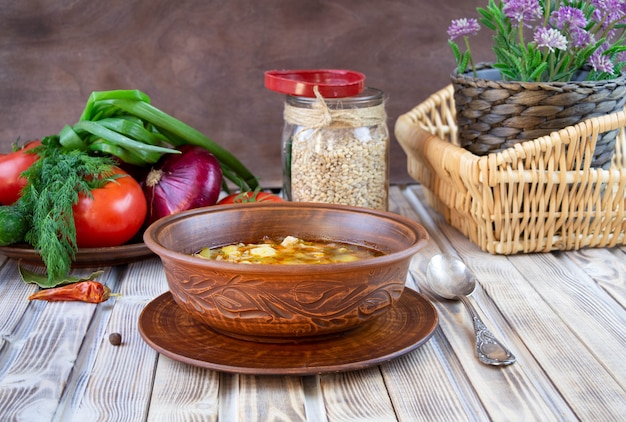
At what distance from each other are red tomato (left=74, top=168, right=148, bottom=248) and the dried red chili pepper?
112mm

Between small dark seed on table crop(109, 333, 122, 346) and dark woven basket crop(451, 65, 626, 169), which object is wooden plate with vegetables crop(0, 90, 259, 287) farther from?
dark woven basket crop(451, 65, 626, 169)

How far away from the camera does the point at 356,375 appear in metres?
0.90

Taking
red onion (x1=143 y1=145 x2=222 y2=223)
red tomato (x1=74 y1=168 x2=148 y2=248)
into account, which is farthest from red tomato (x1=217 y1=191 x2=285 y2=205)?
red tomato (x1=74 y1=168 x2=148 y2=248)

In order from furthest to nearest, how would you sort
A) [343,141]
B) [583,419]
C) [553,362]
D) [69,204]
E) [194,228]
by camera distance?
[343,141]
[69,204]
[194,228]
[553,362]
[583,419]

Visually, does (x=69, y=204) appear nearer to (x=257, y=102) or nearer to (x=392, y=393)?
(x=392, y=393)

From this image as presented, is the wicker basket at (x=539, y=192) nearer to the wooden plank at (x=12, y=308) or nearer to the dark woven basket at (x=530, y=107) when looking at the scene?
the dark woven basket at (x=530, y=107)

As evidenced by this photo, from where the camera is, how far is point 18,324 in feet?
3.51

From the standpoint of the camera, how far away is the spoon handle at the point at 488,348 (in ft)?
3.08

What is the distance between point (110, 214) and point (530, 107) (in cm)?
66

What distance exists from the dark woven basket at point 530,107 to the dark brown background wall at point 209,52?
0.49m

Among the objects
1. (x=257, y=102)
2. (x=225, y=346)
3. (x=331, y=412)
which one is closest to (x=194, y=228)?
(x=225, y=346)

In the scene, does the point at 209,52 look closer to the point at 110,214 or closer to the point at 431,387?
the point at 110,214

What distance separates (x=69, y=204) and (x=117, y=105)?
267 millimetres

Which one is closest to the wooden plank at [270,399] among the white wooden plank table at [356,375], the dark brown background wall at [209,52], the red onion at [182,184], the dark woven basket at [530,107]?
the white wooden plank table at [356,375]
